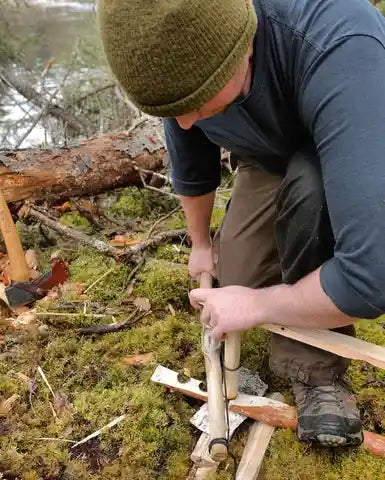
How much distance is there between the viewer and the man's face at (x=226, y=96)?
135 cm

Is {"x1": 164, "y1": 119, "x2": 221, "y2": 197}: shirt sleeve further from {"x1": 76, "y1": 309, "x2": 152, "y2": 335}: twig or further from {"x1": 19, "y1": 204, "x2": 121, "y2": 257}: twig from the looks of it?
{"x1": 19, "y1": 204, "x2": 121, "y2": 257}: twig

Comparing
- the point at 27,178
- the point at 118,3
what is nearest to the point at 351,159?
the point at 118,3

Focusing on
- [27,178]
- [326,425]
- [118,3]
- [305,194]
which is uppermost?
[118,3]

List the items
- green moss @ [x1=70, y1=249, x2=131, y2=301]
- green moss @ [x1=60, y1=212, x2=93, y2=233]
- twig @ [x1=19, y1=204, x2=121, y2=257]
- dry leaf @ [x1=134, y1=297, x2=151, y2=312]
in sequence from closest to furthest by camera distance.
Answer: dry leaf @ [x1=134, y1=297, x2=151, y2=312] < green moss @ [x1=70, y1=249, x2=131, y2=301] < twig @ [x1=19, y1=204, x2=121, y2=257] < green moss @ [x1=60, y1=212, x2=93, y2=233]

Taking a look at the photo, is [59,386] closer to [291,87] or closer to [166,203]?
[291,87]

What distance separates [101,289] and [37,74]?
4836 mm

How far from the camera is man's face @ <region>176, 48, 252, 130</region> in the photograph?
1348 millimetres

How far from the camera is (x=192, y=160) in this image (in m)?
2.12

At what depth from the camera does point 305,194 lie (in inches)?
62.2

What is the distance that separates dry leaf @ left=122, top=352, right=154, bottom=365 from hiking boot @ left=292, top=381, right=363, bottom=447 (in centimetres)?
59

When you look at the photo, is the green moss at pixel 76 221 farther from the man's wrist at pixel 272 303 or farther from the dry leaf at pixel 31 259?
the man's wrist at pixel 272 303

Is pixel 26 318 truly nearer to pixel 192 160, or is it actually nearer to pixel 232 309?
pixel 192 160

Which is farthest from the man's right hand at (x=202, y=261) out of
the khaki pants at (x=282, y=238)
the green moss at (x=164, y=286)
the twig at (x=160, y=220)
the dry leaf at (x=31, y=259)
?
the dry leaf at (x=31, y=259)

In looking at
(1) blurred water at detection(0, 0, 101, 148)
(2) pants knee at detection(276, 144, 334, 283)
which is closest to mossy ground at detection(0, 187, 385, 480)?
(2) pants knee at detection(276, 144, 334, 283)
